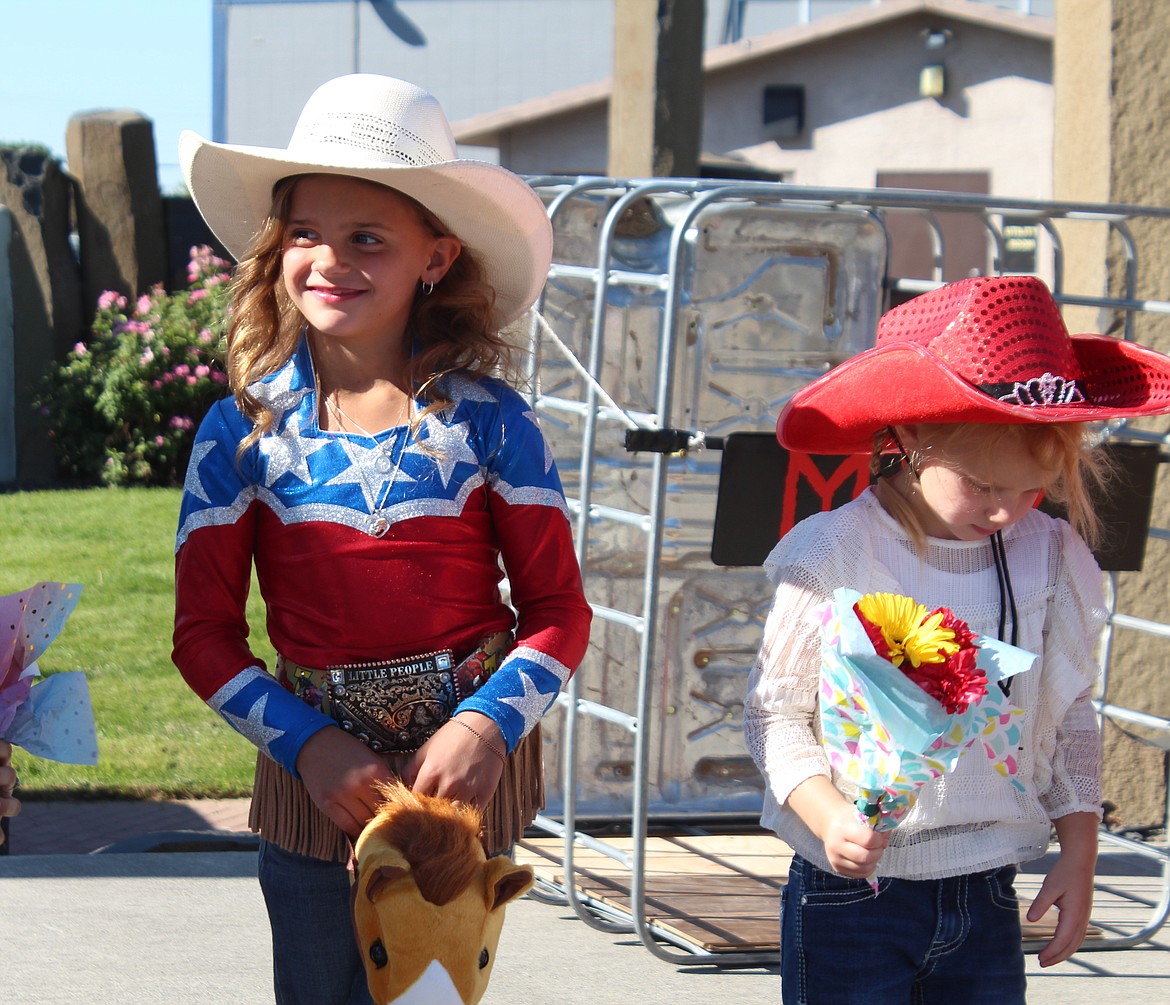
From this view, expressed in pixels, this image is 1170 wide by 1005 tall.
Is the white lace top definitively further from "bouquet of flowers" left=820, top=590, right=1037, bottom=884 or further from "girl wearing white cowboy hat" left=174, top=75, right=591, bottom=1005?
"girl wearing white cowboy hat" left=174, top=75, right=591, bottom=1005

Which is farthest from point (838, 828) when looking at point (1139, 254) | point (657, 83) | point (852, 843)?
point (657, 83)

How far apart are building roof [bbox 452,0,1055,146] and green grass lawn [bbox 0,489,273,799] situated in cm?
837

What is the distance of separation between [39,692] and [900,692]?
4.15ft

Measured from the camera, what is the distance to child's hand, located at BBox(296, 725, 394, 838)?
7.23ft

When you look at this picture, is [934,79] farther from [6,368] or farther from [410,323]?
[410,323]

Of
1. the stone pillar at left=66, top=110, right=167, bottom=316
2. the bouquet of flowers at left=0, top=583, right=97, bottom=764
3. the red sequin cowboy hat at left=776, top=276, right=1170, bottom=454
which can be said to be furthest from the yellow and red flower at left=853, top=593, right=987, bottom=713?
the stone pillar at left=66, top=110, right=167, bottom=316

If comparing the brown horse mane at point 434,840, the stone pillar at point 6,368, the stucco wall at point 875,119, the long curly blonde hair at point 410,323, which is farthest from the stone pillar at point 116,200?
the brown horse mane at point 434,840

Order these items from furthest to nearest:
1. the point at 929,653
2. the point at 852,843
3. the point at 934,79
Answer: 1. the point at 934,79
2. the point at 852,843
3. the point at 929,653

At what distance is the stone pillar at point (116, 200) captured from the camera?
10.8 m

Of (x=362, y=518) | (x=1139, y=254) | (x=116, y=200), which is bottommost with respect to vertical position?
(x=362, y=518)

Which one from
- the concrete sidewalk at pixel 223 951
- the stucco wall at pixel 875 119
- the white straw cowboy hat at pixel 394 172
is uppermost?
the stucco wall at pixel 875 119

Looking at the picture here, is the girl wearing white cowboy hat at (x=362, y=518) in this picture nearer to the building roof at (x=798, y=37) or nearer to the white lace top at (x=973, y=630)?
the white lace top at (x=973, y=630)

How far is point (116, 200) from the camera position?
1088 centimetres

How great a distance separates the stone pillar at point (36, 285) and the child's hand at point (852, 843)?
944 centimetres
